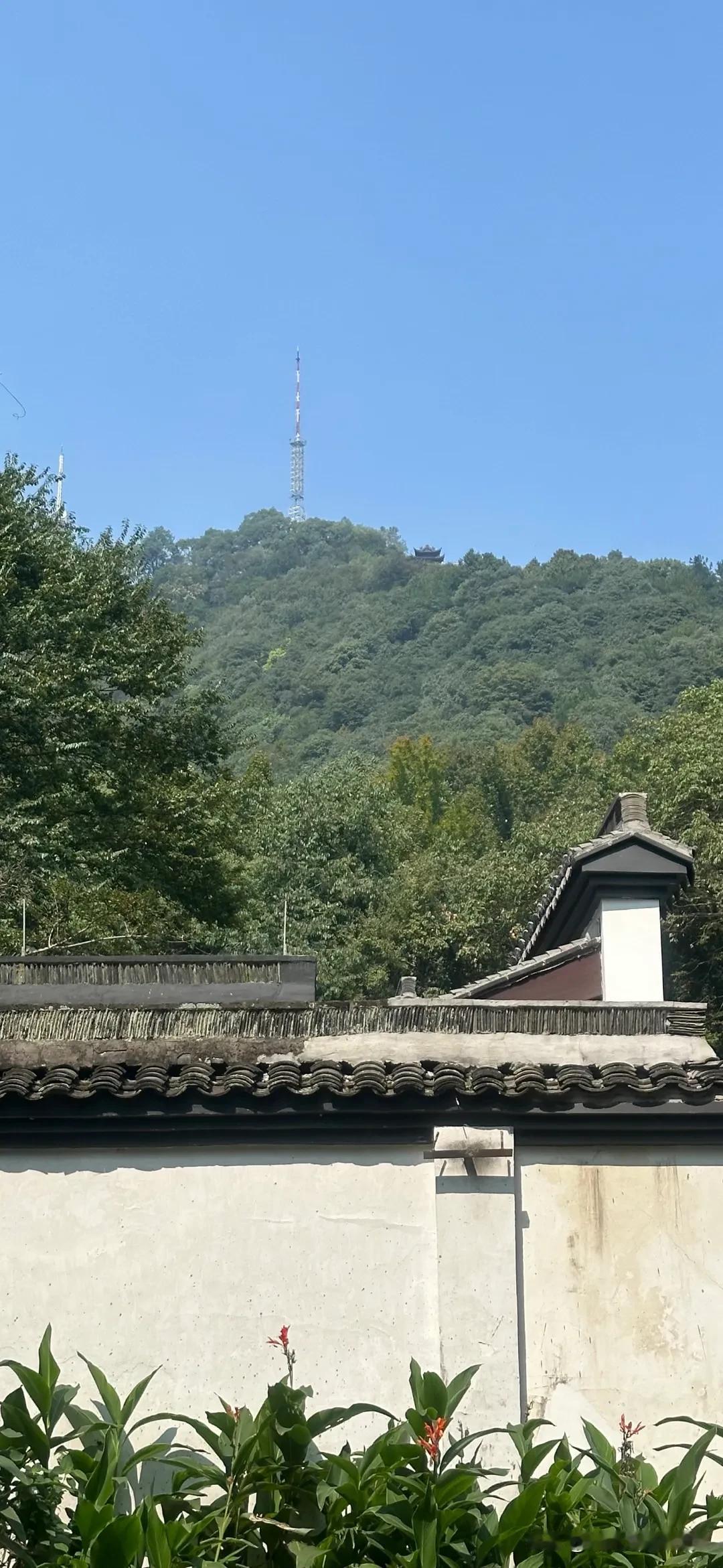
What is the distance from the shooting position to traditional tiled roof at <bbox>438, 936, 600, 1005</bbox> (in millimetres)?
15148

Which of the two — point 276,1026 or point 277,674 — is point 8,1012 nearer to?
point 276,1026

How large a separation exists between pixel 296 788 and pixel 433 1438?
163 feet

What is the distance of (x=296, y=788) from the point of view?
56.8 meters

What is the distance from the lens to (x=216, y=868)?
105 feet

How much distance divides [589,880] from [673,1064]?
18.8 ft

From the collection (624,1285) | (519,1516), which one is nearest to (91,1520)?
(519,1516)

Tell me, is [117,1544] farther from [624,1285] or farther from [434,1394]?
[624,1285]

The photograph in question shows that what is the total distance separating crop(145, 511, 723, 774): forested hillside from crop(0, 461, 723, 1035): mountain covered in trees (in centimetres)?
45

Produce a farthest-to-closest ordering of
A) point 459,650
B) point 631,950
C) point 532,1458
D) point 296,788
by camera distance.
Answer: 1. point 459,650
2. point 296,788
3. point 631,950
4. point 532,1458

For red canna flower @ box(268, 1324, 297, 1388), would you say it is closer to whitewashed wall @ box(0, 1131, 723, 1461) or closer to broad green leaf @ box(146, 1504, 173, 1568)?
whitewashed wall @ box(0, 1131, 723, 1461)

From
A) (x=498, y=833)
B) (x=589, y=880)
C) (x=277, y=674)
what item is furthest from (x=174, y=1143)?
(x=277, y=674)

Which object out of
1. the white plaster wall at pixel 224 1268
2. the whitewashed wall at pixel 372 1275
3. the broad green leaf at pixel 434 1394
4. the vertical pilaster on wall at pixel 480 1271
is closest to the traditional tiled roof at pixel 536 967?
the whitewashed wall at pixel 372 1275

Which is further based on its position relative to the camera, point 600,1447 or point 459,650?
point 459,650

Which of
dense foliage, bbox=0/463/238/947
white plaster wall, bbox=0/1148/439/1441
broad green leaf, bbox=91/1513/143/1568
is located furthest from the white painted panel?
dense foliage, bbox=0/463/238/947
